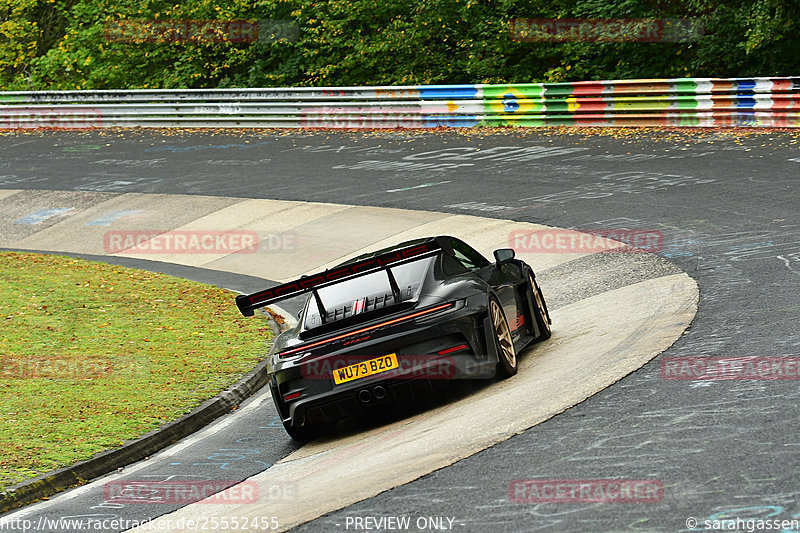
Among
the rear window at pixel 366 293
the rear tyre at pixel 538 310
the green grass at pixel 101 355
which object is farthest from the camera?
the rear tyre at pixel 538 310

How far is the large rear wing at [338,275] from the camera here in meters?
8.02

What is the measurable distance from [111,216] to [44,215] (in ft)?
6.26

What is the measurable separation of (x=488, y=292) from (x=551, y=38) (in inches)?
950

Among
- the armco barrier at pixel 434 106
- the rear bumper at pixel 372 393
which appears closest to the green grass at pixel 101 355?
the rear bumper at pixel 372 393

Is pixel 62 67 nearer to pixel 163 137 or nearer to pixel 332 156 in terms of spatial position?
pixel 163 137

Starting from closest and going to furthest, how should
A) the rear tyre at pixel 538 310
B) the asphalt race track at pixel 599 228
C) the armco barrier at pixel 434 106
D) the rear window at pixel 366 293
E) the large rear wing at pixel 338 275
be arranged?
the asphalt race track at pixel 599 228 < the large rear wing at pixel 338 275 < the rear window at pixel 366 293 < the rear tyre at pixel 538 310 < the armco barrier at pixel 434 106

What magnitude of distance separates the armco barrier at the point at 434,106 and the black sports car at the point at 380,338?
49.4 feet

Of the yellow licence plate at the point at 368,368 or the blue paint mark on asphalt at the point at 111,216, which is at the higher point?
the yellow licence plate at the point at 368,368

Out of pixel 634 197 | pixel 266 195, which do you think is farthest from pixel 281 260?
pixel 634 197

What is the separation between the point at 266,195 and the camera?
2147cm

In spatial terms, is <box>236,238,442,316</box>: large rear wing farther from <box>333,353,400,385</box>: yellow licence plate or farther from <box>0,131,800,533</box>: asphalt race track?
<box>0,131,800,533</box>: asphalt race track

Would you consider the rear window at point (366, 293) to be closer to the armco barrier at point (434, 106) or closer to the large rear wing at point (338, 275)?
the large rear wing at point (338, 275)

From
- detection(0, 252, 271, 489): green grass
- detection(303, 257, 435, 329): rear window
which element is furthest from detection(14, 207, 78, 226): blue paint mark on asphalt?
detection(303, 257, 435, 329): rear window

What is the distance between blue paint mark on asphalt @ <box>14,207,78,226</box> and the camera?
22531 millimetres
